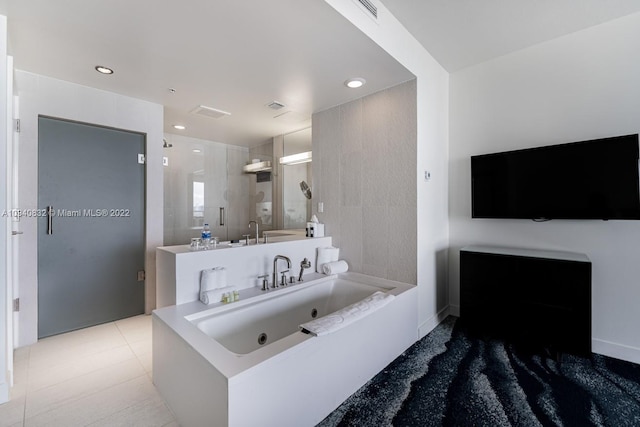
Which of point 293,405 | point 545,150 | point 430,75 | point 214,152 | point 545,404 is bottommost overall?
point 545,404

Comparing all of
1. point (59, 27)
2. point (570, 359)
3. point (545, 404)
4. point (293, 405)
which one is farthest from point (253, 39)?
point (570, 359)

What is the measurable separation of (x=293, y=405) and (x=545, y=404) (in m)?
1.53

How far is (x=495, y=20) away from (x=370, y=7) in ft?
3.63

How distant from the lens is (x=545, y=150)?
7.70 feet

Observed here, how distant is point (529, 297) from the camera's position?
224cm

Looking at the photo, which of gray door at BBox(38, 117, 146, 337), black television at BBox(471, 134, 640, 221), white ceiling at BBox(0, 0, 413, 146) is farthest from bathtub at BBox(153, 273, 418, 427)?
white ceiling at BBox(0, 0, 413, 146)

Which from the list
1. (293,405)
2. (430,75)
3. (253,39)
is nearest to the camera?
(293,405)

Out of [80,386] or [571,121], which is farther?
[571,121]

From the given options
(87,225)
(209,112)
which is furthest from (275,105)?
(87,225)

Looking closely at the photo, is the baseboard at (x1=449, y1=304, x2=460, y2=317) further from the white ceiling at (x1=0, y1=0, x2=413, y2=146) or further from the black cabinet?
the white ceiling at (x1=0, y1=0, x2=413, y2=146)

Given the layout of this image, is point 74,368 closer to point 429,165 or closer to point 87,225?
point 87,225

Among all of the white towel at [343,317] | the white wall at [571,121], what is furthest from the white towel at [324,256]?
the white wall at [571,121]

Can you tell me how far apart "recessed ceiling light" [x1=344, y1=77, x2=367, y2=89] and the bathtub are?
194 cm

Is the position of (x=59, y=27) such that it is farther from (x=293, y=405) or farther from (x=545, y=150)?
(x=545, y=150)
